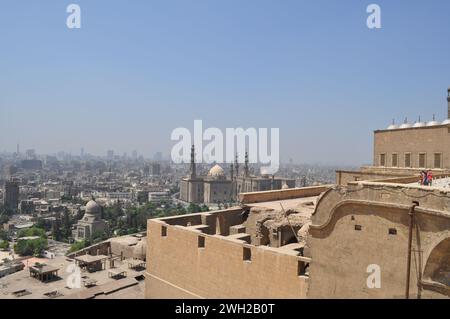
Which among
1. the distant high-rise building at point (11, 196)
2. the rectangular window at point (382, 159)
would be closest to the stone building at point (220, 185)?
the distant high-rise building at point (11, 196)

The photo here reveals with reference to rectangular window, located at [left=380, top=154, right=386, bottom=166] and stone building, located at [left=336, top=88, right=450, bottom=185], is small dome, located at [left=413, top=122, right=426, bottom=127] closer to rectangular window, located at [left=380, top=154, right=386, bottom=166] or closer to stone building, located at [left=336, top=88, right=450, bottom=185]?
stone building, located at [left=336, top=88, right=450, bottom=185]

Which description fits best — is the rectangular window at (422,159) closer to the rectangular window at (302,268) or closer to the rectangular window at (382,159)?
the rectangular window at (382,159)

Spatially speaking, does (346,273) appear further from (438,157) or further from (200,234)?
(438,157)

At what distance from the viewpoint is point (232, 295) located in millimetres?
9289

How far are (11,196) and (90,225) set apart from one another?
40.4m

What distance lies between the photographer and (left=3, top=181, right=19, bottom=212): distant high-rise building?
8732cm

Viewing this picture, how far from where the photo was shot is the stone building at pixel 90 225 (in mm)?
59781

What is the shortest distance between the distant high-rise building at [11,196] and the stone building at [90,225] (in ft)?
112

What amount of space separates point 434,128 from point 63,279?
23001mm

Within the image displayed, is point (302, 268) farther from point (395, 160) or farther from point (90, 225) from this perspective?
point (90, 225)

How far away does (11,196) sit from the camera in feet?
293

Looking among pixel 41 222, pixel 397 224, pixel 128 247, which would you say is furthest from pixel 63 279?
pixel 41 222

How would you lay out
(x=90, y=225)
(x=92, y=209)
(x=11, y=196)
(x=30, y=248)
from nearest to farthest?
(x=30, y=248)
(x=90, y=225)
(x=92, y=209)
(x=11, y=196)

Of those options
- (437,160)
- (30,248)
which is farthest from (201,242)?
(30,248)
